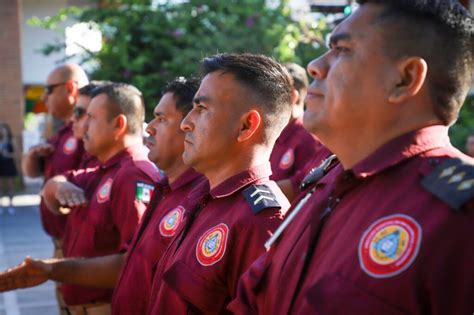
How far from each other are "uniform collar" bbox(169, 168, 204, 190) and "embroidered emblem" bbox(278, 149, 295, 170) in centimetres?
171

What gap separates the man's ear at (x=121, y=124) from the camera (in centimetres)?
441

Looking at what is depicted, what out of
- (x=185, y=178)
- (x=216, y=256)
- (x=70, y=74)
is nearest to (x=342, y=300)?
(x=216, y=256)

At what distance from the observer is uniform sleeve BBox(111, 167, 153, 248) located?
3.60 meters

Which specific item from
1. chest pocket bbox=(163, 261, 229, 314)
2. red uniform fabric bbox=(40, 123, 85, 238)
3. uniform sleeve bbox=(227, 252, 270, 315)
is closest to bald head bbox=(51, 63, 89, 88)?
red uniform fabric bbox=(40, 123, 85, 238)

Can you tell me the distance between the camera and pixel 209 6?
31.3ft

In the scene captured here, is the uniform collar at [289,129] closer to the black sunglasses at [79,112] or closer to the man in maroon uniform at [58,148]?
the black sunglasses at [79,112]

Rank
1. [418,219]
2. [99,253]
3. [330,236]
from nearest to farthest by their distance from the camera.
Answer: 1. [418,219]
2. [330,236]
3. [99,253]

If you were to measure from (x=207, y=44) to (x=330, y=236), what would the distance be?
25.0 ft

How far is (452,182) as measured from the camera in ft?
4.76

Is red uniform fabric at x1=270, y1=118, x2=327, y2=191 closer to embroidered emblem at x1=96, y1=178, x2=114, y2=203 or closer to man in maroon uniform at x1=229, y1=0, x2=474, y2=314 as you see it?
embroidered emblem at x1=96, y1=178, x2=114, y2=203

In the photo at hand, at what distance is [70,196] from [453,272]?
3078 millimetres

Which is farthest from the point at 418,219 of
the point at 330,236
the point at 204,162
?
the point at 204,162

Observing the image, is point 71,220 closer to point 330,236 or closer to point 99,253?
point 99,253

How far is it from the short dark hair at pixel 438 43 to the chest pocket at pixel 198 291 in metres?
1.03
